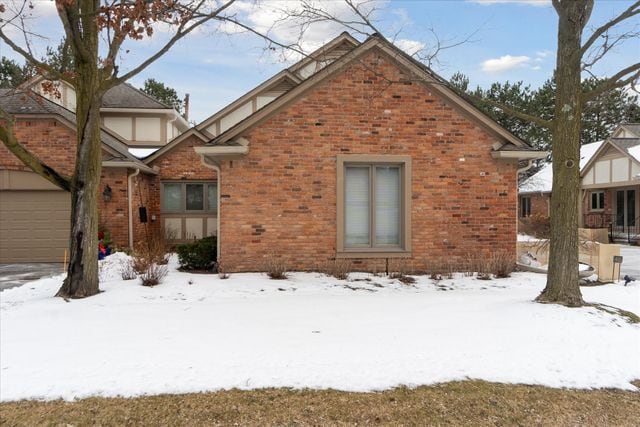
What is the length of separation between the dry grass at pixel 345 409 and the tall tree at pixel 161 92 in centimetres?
3610

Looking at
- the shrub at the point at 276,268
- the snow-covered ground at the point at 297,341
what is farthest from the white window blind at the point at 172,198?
the snow-covered ground at the point at 297,341

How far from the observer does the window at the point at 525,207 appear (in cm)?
3262

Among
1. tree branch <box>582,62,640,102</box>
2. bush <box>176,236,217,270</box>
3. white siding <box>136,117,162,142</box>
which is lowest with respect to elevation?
bush <box>176,236,217,270</box>

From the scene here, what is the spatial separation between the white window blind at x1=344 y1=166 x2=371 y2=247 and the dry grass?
19.4ft

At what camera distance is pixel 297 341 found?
16.4ft

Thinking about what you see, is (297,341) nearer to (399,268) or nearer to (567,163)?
(567,163)

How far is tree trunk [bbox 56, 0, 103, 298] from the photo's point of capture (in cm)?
745

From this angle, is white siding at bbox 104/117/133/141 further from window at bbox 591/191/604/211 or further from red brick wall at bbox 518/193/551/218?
window at bbox 591/191/604/211

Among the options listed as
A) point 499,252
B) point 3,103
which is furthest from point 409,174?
point 3,103

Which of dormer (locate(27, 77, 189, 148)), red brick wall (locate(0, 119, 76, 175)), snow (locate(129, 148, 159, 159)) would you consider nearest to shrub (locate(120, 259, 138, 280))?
red brick wall (locate(0, 119, 76, 175))

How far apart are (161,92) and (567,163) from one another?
122ft

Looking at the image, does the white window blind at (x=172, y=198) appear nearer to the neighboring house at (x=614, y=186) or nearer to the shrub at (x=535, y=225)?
the shrub at (x=535, y=225)

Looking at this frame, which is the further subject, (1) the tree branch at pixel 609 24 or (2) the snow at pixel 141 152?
(2) the snow at pixel 141 152

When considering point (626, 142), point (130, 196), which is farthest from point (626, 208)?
point (130, 196)
